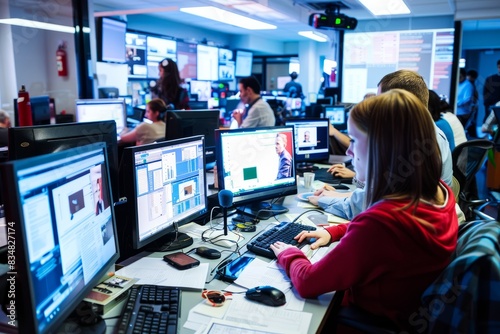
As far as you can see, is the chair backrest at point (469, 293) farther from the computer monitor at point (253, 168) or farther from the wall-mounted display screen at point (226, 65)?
the wall-mounted display screen at point (226, 65)

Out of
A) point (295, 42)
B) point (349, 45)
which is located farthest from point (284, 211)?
point (295, 42)

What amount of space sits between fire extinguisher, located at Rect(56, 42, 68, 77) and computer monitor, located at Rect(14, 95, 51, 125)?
3.77 ft

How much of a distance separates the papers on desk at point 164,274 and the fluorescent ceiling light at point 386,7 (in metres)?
4.97

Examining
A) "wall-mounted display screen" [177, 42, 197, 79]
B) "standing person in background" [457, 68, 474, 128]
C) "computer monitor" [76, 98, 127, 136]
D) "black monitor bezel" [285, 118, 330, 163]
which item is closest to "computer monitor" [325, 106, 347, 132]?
"black monitor bezel" [285, 118, 330, 163]

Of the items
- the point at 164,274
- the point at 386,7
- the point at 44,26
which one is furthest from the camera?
the point at 386,7

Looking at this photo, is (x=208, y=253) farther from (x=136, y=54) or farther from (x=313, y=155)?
(x=136, y=54)

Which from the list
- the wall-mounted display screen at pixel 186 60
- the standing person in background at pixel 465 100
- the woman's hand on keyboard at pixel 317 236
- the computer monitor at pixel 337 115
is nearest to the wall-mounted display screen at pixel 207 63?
the wall-mounted display screen at pixel 186 60

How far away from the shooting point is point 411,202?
48.3 inches

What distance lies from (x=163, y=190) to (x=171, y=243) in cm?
24

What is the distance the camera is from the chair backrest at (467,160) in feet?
9.32

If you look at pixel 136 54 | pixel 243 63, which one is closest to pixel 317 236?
pixel 136 54

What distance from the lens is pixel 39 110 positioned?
141 inches

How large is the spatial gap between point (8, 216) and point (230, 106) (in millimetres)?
6389

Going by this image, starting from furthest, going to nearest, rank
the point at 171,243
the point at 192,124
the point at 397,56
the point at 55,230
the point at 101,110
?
the point at 397,56 < the point at 101,110 < the point at 192,124 < the point at 171,243 < the point at 55,230
